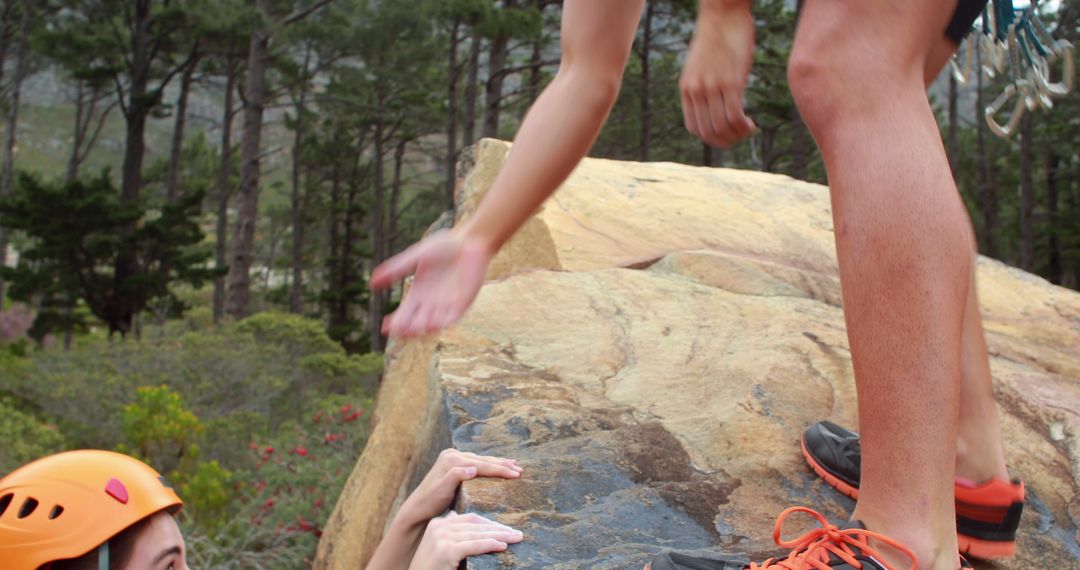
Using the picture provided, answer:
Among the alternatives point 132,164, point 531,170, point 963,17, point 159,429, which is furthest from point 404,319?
point 132,164

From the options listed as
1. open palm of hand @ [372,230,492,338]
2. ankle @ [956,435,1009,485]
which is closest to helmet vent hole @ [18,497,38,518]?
open palm of hand @ [372,230,492,338]

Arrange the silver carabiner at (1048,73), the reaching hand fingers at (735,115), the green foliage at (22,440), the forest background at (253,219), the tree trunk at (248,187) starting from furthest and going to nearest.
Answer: the tree trunk at (248,187), the green foliage at (22,440), the forest background at (253,219), the silver carabiner at (1048,73), the reaching hand fingers at (735,115)

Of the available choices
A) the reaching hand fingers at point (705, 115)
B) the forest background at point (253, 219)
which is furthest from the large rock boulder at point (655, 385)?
the forest background at point (253, 219)

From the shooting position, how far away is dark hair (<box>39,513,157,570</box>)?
1678 millimetres

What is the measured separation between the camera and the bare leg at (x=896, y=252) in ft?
3.85

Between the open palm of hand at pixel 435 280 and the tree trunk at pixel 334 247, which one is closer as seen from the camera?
the open palm of hand at pixel 435 280

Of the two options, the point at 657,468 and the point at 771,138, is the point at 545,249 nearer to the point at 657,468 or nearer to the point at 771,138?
the point at 657,468

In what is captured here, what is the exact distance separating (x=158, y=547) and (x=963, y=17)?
1.59m

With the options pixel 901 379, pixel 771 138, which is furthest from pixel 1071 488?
pixel 771 138

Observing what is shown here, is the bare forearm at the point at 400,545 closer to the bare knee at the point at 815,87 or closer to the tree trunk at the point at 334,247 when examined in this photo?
the bare knee at the point at 815,87

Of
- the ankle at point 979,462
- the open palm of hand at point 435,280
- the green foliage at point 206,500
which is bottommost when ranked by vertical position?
the green foliage at point 206,500

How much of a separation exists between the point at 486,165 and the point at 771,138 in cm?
2057

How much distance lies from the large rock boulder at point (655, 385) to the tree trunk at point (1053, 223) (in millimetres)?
21718

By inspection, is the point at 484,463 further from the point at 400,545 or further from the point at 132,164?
the point at 132,164
